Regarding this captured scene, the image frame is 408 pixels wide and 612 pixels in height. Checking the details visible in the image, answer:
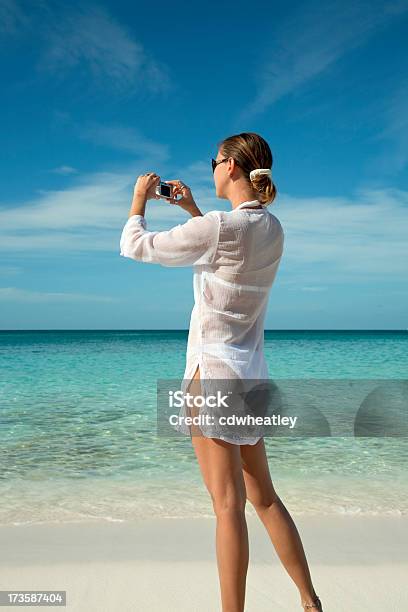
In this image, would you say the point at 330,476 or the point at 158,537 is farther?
the point at 330,476

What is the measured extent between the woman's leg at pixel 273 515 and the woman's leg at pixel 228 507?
0.17 metres

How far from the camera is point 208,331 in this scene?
1.91 metres

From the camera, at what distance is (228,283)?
189 centimetres

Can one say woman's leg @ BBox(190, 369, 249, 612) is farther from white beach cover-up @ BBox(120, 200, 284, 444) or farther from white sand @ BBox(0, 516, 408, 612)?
white sand @ BBox(0, 516, 408, 612)

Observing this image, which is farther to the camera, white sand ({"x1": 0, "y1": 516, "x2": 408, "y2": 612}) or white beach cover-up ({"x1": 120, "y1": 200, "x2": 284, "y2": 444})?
white sand ({"x1": 0, "y1": 516, "x2": 408, "y2": 612})

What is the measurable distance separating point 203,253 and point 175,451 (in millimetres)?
4802

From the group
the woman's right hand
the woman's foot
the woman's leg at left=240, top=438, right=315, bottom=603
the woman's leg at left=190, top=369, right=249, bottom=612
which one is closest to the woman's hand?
the woman's right hand

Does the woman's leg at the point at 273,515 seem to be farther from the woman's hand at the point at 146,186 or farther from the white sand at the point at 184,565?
the woman's hand at the point at 146,186

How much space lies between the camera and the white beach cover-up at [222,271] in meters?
1.84

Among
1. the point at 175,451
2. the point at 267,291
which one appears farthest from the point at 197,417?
the point at 175,451

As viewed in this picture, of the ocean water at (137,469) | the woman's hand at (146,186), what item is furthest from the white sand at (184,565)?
the woman's hand at (146,186)

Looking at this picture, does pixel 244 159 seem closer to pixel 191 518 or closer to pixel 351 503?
pixel 191 518

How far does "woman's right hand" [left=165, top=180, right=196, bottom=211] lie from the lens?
2.16 metres

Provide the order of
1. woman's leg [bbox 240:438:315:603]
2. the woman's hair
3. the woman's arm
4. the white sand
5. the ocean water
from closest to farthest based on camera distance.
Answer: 1. the woman's arm
2. the woman's hair
3. woman's leg [bbox 240:438:315:603]
4. the white sand
5. the ocean water
